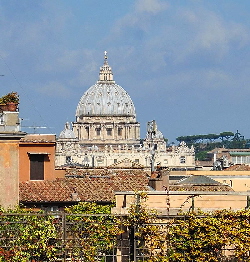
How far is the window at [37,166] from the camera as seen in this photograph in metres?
31.7

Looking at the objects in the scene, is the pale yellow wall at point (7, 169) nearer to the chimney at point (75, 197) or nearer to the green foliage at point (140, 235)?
the chimney at point (75, 197)

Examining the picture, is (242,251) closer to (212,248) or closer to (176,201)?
(212,248)

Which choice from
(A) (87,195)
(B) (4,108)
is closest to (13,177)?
(B) (4,108)

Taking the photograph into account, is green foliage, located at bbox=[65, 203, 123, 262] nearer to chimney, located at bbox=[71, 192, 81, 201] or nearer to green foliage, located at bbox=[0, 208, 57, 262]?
green foliage, located at bbox=[0, 208, 57, 262]

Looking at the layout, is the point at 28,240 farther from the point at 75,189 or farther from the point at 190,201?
the point at 75,189

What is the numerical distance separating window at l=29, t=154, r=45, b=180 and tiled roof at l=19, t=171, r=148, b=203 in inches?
8.9

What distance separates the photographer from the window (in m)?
31.7

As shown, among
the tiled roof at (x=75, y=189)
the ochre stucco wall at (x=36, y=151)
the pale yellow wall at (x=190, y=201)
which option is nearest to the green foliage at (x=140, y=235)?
the pale yellow wall at (x=190, y=201)

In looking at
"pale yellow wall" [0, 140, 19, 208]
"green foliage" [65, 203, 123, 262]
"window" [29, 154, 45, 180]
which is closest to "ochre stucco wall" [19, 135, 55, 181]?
"window" [29, 154, 45, 180]

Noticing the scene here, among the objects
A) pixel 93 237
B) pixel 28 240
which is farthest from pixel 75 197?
pixel 93 237

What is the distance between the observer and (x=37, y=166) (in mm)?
32250

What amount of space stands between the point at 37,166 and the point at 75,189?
1238mm

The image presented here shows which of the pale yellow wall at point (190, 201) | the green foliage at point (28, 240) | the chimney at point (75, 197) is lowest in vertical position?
the green foliage at point (28, 240)

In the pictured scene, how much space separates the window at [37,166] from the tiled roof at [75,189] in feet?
0.74
